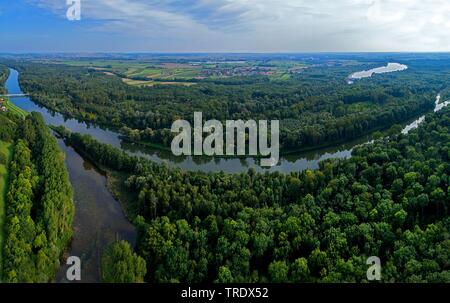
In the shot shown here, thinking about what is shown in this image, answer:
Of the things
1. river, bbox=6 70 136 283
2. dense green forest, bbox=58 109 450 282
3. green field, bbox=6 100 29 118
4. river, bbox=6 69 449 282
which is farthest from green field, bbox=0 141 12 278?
green field, bbox=6 100 29 118

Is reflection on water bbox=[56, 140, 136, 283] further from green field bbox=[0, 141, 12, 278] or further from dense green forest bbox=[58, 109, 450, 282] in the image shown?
green field bbox=[0, 141, 12, 278]

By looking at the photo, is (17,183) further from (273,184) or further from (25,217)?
(273,184)

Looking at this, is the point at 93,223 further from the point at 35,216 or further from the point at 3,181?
the point at 3,181

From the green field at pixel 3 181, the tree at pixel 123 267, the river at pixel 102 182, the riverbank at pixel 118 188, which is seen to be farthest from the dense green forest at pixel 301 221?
the green field at pixel 3 181

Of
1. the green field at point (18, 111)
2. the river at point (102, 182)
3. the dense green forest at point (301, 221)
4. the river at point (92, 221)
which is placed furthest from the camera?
the green field at point (18, 111)

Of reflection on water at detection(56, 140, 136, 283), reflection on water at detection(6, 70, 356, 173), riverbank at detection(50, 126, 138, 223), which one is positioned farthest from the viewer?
reflection on water at detection(6, 70, 356, 173)

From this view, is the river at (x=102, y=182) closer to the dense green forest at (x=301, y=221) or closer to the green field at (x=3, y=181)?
the dense green forest at (x=301, y=221)
